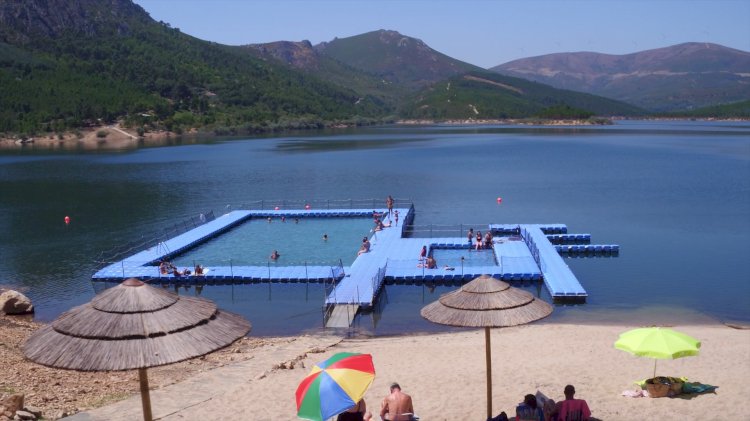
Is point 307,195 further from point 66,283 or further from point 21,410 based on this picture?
point 21,410

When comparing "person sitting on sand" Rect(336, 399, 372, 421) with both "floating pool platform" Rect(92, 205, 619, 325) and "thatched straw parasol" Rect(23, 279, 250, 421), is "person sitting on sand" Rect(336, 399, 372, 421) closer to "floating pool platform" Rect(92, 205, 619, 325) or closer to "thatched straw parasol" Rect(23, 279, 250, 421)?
"thatched straw parasol" Rect(23, 279, 250, 421)

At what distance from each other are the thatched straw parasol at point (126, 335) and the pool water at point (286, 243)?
21839 millimetres

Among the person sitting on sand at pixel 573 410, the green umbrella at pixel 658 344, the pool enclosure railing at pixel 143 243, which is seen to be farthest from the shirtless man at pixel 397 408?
the pool enclosure railing at pixel 143 243

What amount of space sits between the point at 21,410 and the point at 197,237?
2567cm

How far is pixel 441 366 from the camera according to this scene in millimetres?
16703

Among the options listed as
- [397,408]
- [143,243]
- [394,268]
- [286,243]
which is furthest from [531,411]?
[143,243]

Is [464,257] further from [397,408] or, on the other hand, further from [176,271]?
[397,408]

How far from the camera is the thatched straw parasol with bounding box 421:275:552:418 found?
1159 cm

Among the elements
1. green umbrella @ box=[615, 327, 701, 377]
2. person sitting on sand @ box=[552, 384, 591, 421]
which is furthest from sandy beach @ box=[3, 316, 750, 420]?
person sitting on sand @ box=[552, 384, 591, 421]

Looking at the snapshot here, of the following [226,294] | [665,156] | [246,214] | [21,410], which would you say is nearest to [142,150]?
[246,214]

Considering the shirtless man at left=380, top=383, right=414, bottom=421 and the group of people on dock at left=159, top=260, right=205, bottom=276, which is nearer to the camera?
the shirtless man at left=380, top=383, right=414, bottom=421

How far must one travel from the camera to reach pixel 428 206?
166 ft

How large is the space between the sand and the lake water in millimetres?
3385

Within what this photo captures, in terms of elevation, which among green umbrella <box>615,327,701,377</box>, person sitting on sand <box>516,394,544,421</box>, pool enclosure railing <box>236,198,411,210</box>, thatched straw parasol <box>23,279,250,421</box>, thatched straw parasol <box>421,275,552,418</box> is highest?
thatched straw parasol <box>23,279,250,421</box>
